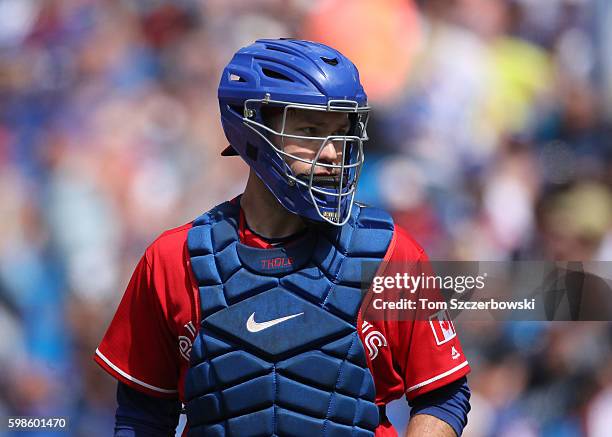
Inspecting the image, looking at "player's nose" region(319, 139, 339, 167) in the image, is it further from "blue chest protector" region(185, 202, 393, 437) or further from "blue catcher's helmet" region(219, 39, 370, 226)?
"blue chest protector" region(185, 202, 393, 437)

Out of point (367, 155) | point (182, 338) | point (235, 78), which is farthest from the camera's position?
point (367, 155)

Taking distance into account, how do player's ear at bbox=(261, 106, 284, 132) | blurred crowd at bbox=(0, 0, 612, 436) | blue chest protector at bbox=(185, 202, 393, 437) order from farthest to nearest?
blurred crowd at bbox=(0, 0, 612, 436) < player's ear at bbox=(261, 106, 284, 132) < blue chest protector at bbox=(185, 202, 393, 437)

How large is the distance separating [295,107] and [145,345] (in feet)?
2.29

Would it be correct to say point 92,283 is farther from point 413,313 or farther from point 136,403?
point 413,313

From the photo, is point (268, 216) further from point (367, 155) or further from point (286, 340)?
point (367, 155)

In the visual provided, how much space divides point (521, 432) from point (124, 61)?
2099 mm

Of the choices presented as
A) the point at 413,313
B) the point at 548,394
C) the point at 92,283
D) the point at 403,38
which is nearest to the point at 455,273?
the point at 548,394

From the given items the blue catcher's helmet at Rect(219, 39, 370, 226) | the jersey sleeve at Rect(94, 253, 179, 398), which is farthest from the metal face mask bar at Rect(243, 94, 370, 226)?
the jersey sleeve at Rect(94, 253, 179, 398)

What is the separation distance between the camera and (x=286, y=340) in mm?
2643

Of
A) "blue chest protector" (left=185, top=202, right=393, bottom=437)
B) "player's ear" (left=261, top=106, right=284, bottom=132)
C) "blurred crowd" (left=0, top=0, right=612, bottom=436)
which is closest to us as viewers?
"blue chest protector" (left=185, top=202, right=393, bottom=437)

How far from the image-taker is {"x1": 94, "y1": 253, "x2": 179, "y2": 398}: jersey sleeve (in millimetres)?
2801

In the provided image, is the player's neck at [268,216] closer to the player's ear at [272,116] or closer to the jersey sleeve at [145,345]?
the player's ear at [272,116]

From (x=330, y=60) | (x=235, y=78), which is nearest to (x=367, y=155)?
(x=235, y=78)

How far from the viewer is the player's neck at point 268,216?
279 centimetres
